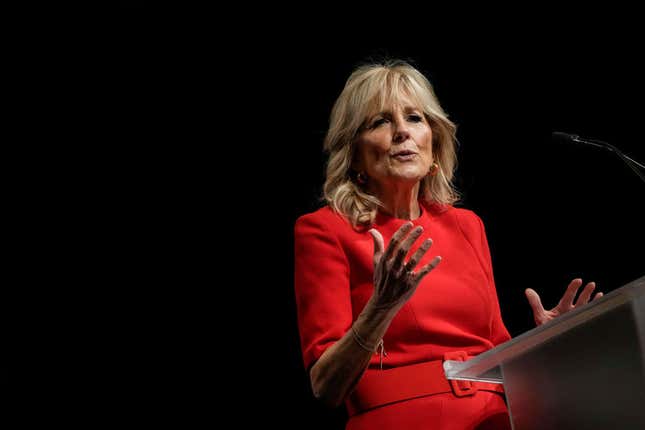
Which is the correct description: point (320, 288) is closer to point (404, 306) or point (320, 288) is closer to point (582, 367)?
point (404, 306)

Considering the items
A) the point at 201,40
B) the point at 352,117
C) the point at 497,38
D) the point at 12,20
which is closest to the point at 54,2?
the point at 12,20

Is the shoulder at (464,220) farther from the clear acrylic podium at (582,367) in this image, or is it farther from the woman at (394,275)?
the clear acrylic podium at (582,367)

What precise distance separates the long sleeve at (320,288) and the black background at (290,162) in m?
1.32

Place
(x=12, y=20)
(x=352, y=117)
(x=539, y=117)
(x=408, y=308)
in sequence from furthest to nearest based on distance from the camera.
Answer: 1. (x=539, y=117)
2. (x=12, y=20)
3. (x=352, y=117)
4. (x=408, y=308)

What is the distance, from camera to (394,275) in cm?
149

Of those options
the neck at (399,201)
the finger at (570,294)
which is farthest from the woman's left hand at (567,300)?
the neck at (399,201)

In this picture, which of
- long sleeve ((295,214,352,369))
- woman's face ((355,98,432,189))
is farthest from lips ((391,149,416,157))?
long sleeve ((295,214,352,369))

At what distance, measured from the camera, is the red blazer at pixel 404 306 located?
178 centimetres

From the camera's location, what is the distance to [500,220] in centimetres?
334

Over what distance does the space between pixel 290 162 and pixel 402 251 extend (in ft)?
6.22

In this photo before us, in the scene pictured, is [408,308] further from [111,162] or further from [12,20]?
[12,20]

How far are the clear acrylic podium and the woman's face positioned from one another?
0.74m

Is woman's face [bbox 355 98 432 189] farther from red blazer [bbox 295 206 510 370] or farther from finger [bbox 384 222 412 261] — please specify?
finger [bbox 384 222 412 261]

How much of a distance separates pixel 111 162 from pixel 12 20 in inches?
26.3
